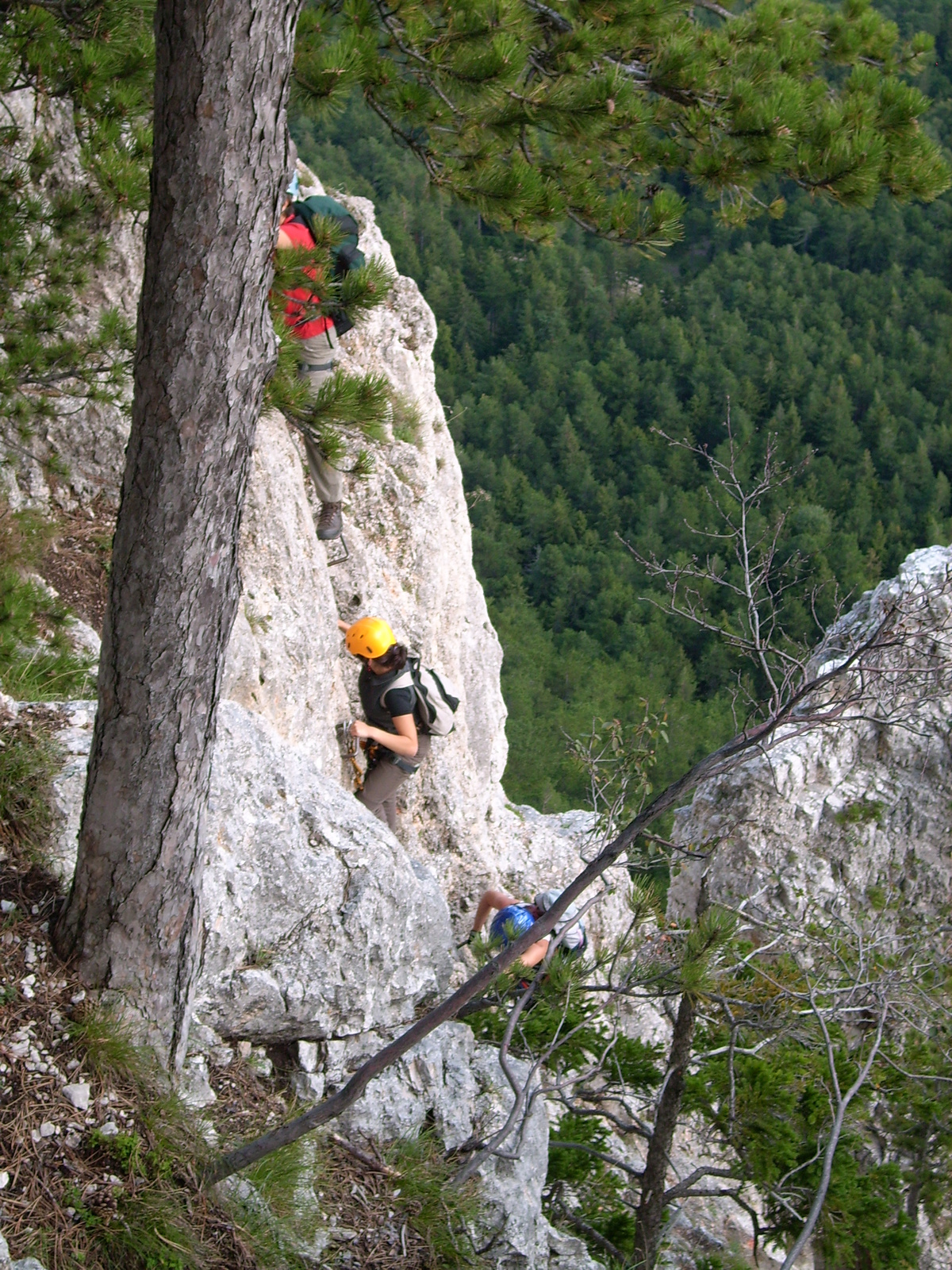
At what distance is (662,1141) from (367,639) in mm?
3246

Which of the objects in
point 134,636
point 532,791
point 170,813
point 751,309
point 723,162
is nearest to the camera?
point 134,636

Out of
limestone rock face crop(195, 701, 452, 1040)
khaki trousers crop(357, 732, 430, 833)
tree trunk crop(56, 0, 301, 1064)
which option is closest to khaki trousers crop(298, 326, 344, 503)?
khaki trousers crop(357, 732, 430, 833)

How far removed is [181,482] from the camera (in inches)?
101

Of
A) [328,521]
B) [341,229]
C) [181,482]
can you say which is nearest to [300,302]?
[341,229]

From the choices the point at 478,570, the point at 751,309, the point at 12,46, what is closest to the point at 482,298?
the point at 751,309

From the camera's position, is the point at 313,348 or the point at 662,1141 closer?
the point at 662,1141

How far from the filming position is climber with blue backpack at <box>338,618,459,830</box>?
252 inches

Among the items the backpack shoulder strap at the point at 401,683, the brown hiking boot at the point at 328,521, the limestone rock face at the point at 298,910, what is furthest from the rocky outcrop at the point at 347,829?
the backpack shoulder strap at the point at 401,683

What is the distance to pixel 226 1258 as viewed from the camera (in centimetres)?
292

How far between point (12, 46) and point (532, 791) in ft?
128

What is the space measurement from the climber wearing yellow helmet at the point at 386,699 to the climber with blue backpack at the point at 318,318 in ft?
3.49

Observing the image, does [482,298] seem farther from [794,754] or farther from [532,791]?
[794,754]

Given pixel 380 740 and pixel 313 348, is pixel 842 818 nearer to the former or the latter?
pixel 380 740

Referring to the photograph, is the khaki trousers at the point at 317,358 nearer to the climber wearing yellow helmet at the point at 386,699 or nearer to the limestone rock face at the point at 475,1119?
the climber wearing yellow helmet at the point at 386,699
